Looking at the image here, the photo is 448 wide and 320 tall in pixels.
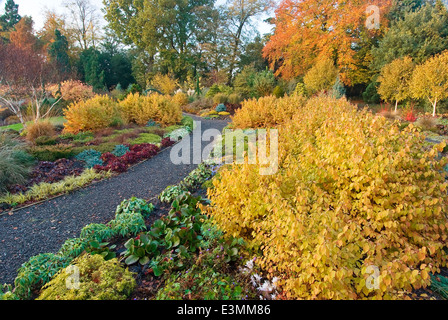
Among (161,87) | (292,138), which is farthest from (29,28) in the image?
(292,138)

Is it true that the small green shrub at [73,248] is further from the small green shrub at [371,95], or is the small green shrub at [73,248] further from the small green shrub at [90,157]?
the small green shrub at [371,95]

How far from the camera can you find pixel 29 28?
80.1 ft

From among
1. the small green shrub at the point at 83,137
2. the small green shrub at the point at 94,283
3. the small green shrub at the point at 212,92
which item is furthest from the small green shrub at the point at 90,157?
the small green shrub at the point at 212,92

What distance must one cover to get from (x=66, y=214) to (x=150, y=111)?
7268mm

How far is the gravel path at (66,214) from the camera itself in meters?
2.62

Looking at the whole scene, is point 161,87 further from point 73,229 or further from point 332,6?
point 73,229

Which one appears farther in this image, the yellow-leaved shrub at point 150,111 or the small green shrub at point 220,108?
the small green shrub at point 220,108

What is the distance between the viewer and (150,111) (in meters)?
10.1

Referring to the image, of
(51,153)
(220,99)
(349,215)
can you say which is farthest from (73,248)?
(220,99)

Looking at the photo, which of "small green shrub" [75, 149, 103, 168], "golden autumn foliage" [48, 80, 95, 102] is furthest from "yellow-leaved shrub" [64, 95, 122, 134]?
"golden autumn foliage" [48, 80, 95, 102]

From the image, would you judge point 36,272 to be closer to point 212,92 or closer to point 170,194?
point 170,194

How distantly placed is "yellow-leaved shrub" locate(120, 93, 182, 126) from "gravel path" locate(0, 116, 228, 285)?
206 inches

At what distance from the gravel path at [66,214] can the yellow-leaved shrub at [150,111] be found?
5.23 metres
